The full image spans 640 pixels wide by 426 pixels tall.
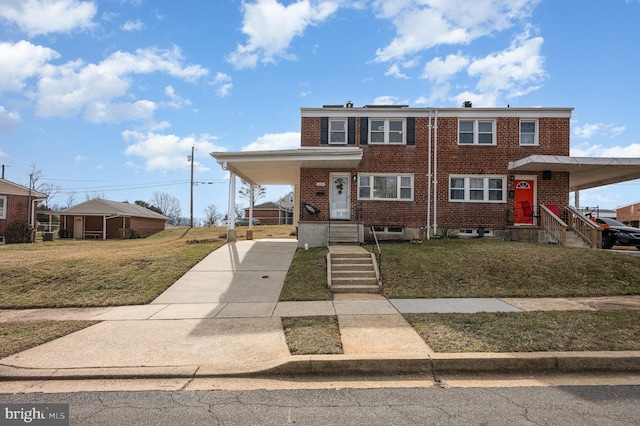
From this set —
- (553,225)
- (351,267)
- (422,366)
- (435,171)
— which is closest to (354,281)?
(351,267)

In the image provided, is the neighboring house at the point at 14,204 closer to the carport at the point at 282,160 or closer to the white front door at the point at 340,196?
the carport at the point at 282,160

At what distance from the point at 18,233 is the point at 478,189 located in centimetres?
2891

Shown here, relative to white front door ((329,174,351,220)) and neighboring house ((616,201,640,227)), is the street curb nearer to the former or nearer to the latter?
white front door ((329,174,351,220))

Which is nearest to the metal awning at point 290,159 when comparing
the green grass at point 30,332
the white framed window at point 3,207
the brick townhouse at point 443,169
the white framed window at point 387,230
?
the brick townhouse at point 443,169

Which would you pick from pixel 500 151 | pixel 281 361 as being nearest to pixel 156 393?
pixel 281 361

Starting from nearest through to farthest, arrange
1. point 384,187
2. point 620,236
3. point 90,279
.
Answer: point 90,279 → point 620,236 → point 384,187

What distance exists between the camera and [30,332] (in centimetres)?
636

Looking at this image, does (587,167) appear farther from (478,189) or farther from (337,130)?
(337,130)

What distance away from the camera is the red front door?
1675cm

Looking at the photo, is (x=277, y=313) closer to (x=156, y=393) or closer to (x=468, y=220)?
(x=156, y=393)

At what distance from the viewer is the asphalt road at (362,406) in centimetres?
357

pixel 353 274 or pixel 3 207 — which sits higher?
pixel 3 207

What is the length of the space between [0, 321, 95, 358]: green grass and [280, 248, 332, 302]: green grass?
13.6ft

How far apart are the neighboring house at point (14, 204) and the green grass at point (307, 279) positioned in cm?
2423
